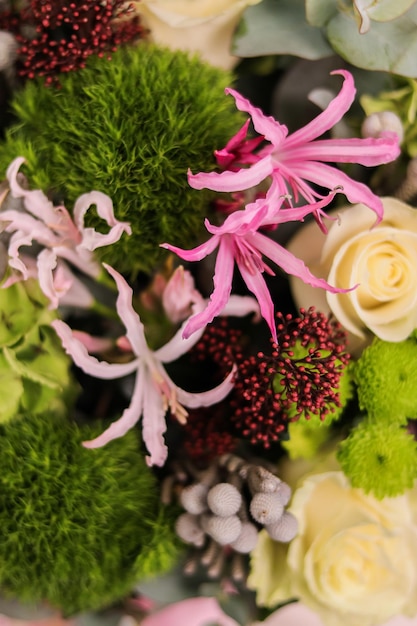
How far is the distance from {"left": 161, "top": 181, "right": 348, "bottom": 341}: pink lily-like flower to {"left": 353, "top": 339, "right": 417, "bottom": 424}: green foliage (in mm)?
108

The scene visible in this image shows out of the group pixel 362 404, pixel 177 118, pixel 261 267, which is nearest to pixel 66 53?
pixel 177 118

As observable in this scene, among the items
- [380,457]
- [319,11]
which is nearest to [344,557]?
[380,457]

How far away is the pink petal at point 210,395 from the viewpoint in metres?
0.57

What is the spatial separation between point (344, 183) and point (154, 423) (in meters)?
0.27

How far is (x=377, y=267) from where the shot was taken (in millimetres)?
595

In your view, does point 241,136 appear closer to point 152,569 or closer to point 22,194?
point 22,194

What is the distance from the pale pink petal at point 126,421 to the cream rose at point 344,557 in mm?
176

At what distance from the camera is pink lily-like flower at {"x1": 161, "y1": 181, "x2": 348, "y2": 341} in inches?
19.1

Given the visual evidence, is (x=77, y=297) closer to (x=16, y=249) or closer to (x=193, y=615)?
(x=16, y=249)

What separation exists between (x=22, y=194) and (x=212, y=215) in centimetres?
17

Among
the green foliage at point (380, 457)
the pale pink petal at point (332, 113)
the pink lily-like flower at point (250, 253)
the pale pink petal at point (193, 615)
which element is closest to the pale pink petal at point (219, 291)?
the pink lily-like flower at point (250, 253)

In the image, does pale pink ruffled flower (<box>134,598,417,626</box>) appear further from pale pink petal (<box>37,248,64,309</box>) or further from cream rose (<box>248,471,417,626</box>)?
pale pink petal (<box>37,248,64,309</box>)

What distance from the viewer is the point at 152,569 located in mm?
641

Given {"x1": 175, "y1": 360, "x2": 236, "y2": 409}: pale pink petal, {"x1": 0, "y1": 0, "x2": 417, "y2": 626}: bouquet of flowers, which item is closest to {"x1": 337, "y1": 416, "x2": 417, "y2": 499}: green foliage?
{"x1": 0, "y1": 0, "x2": 417, "y2": 626}: bouquet of flowers
